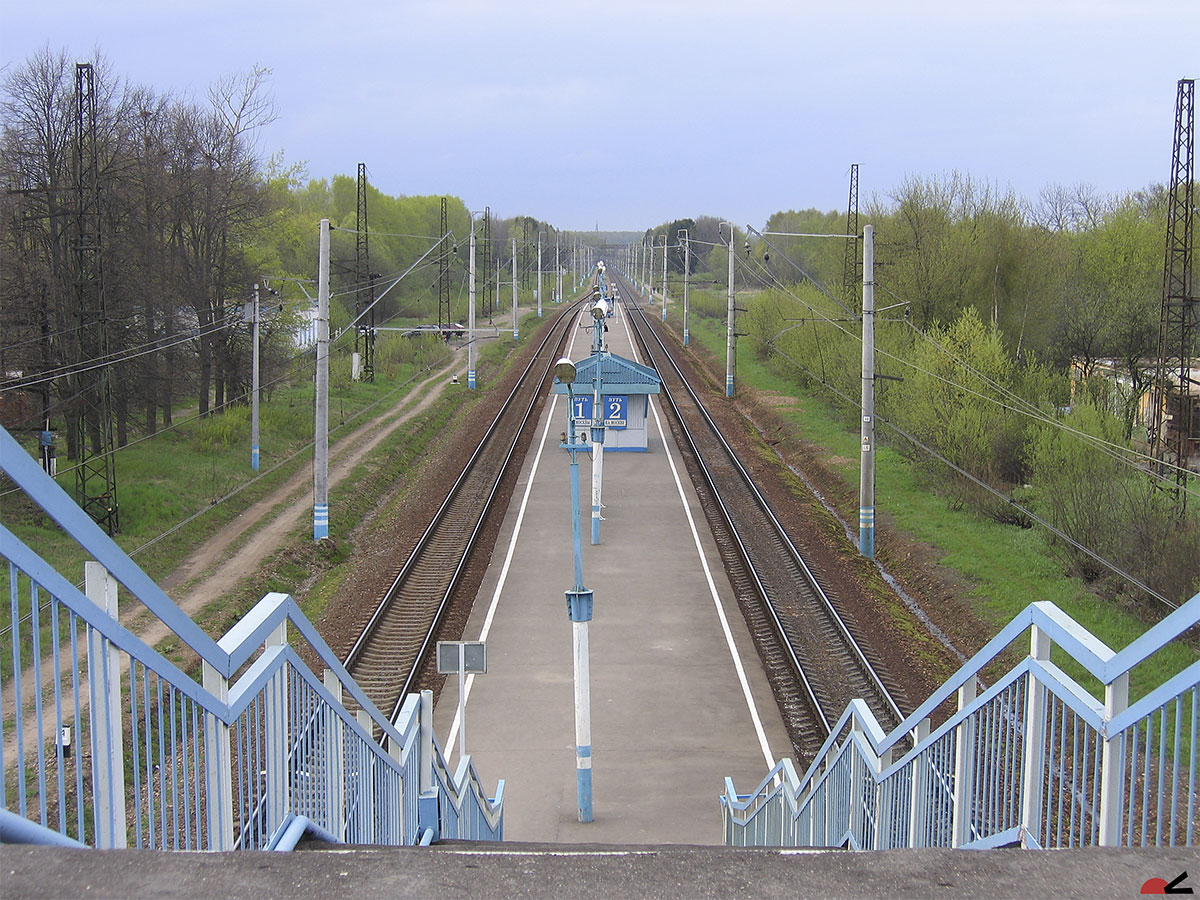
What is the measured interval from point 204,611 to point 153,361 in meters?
15.6

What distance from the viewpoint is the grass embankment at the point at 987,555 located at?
18266mm

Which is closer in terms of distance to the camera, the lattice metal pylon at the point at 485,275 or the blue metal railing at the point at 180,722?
the blue metal railing at the point at 180,722

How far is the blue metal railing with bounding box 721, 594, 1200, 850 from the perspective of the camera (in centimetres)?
333

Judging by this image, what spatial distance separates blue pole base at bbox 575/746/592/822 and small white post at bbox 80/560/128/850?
992cm

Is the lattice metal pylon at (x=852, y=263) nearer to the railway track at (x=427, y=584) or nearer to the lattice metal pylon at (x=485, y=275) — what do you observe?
the railway track at (x=427, y=584)

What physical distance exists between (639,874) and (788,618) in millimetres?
17032

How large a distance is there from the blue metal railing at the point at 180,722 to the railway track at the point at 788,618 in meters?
10.7

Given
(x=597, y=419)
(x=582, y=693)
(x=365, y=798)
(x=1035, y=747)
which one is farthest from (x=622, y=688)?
(x=1035, y=747)

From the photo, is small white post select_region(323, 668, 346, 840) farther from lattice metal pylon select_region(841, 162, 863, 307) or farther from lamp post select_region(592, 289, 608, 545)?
lattice metal pylon select_region(841, 162, 863, 307)

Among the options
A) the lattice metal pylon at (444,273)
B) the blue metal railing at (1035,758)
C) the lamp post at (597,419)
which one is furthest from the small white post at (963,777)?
the lattice metal pylon at (444,273)

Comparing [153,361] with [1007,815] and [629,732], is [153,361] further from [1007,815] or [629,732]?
[1007,815]

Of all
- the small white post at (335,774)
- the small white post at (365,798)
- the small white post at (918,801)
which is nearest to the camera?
the small white post at (335,774)

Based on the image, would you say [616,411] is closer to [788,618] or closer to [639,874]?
[788,618]

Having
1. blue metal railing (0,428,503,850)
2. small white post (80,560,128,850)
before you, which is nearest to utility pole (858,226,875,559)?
blue metal railing (0,428,503,850)
